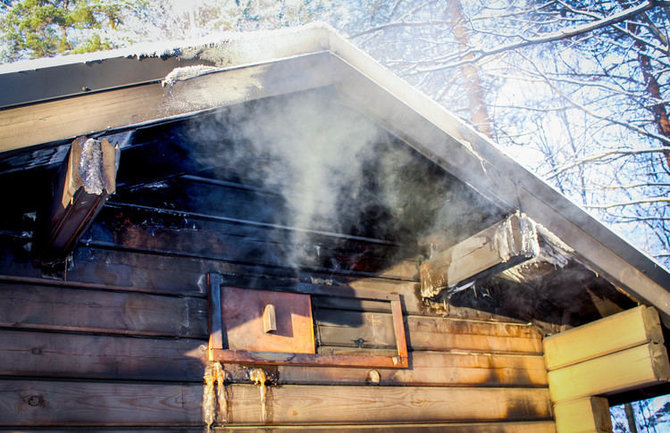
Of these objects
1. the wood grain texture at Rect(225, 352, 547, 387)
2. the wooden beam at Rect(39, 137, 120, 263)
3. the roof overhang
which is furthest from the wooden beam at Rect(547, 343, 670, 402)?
the wooden beam at Rect(39, 137, 120, 263)

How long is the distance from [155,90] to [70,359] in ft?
A: 4.70

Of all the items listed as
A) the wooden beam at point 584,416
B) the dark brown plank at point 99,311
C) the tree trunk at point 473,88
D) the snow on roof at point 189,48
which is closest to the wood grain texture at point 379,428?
the wooden beam at point 584,416

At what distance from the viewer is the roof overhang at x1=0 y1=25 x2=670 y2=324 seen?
2176 mm

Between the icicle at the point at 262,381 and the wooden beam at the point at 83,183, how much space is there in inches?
51.6

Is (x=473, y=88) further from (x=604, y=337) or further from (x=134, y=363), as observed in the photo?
(x=134, y=363)

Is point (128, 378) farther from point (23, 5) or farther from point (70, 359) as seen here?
point (23, 5)

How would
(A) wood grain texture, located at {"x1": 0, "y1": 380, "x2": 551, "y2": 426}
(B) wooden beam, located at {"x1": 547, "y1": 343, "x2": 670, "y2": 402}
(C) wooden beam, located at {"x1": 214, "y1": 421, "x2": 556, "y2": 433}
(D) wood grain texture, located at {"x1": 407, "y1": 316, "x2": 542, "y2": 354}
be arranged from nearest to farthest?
(A) wood grain texture, located at {"x1": 0, "y1": 380, "x2": 551, "y2": 426} → (C) wooden beam, located at {"x1": 214, "y1": 421, "x2": 556, "y2": 433} → (B) wooden beam, located at {"x1": 547, "y1": 343, "x2": 670, "y2": 402} → (D) wood grain texture, located at {"x1": 407, "y1": 316, "x2": 542, "y2": 354}

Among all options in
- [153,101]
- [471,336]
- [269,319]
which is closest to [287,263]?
[269,319]

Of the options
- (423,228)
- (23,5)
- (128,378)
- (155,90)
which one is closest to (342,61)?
(155,90)

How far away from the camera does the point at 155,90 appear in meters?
2.40

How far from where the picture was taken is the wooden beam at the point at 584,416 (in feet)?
13.2

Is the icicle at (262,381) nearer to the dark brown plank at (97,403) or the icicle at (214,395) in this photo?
the icicle at (214,395)

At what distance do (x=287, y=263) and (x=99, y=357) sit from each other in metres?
1.31

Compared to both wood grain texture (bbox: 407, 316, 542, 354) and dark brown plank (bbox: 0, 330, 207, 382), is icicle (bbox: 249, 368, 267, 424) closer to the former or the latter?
dark brown plank (bbox: 0, 330, 207, 382)
